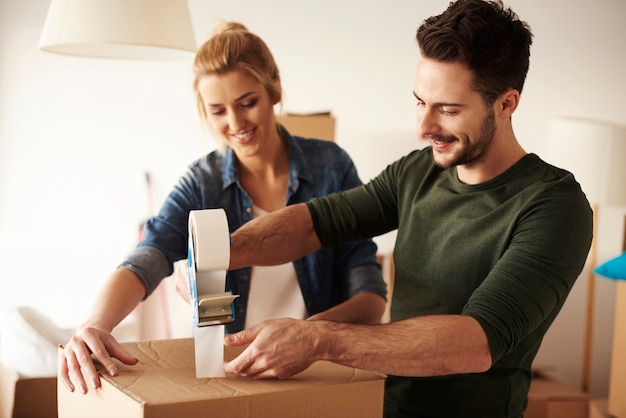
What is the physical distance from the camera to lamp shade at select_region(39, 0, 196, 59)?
1886mm

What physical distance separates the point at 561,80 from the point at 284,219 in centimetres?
277

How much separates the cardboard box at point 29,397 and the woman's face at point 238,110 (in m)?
1.34

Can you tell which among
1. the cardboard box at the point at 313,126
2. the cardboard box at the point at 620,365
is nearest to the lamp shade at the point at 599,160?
the cardboard box at the point at 620,365

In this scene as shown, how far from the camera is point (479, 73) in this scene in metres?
1.29

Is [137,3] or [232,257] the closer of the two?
[232,257]

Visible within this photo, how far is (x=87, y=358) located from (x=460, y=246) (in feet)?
2.16

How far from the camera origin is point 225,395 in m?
1.00

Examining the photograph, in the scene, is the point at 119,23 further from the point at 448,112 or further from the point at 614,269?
the point at 614,269

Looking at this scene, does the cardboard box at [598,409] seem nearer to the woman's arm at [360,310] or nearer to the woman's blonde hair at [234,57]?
→ the woman's arm at [360,310]

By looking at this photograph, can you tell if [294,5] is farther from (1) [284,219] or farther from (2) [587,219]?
(2) [587,219]

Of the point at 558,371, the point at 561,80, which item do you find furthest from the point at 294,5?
the point at 558,371

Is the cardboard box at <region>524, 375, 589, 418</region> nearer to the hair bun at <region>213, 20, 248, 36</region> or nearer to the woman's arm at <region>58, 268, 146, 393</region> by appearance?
the hair bun at <region>213, 20, 248, 36</region>

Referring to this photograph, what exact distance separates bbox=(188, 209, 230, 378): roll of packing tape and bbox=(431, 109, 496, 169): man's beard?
46 cm

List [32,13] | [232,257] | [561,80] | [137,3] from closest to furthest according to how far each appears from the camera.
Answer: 1. [232,257]
2. [137,3]
3. [32,13]
4. [561,80]
